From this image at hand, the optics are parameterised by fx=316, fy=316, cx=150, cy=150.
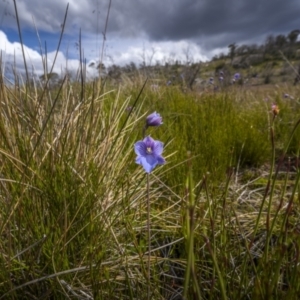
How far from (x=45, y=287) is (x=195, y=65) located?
5.75m

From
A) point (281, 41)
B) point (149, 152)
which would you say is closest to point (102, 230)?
point (149, 152)

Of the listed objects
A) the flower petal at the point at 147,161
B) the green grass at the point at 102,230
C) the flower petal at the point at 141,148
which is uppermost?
the flower petal at the point at 141,148

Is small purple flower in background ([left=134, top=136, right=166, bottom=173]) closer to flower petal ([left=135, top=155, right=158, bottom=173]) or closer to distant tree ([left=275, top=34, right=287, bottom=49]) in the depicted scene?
flower petal ([left=135, top=155, right=158, bottom=173])

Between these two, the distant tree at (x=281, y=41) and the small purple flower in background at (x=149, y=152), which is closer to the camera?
the small purple flower in background at (x=149, y=152)

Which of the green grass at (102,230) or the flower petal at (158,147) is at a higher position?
the flower petal at (158,147)

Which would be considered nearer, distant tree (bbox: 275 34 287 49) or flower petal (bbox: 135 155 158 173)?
flower petal (bbox: 135 155 158 173)

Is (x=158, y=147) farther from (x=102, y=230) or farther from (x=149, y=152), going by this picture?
(x=102, y=230)

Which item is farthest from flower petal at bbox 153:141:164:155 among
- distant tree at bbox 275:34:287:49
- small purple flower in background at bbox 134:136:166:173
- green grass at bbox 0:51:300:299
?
distant tree at bbox 275:34:287:49

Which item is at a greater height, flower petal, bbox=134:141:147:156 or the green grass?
flower petal, bbox=134:141:147:156

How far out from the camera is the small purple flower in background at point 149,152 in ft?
2.65

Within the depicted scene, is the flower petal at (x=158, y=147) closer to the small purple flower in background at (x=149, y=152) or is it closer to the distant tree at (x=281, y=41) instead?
the small purple flower in background at (x=149, y=152)

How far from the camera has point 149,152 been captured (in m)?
0.85

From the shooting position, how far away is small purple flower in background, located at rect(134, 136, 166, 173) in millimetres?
808

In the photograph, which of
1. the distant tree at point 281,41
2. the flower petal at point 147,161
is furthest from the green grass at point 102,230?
the distant tree at point 281,41
